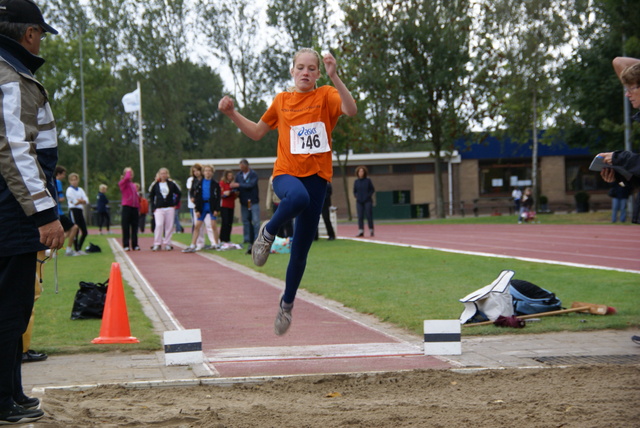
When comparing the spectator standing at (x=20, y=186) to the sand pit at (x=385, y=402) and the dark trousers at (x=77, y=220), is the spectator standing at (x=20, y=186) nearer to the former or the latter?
the sand pit at (x=385, y=402)

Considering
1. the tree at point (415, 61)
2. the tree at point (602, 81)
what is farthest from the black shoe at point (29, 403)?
the tree at point (415, 61)

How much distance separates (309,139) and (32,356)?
3120 mm

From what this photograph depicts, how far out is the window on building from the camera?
5566cm

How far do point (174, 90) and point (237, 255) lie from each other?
1609 inches

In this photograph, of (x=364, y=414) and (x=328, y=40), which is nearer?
(x=364, y=414)

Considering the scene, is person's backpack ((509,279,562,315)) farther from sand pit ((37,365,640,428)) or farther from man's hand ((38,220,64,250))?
man's hand ((38,220,64,250))

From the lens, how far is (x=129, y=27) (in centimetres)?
5584

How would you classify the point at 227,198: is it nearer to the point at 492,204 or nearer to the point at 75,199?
the point at 75,199

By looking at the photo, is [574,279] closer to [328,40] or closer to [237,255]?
[237,255]

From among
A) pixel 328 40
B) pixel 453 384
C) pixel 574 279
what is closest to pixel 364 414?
pixel 453 384

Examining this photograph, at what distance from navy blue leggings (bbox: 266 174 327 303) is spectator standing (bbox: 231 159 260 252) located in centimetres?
1254

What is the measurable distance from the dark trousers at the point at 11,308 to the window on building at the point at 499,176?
52721mm

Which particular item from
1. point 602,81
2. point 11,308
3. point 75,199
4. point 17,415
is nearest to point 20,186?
point 11,308

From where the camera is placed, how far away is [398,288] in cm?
1153
